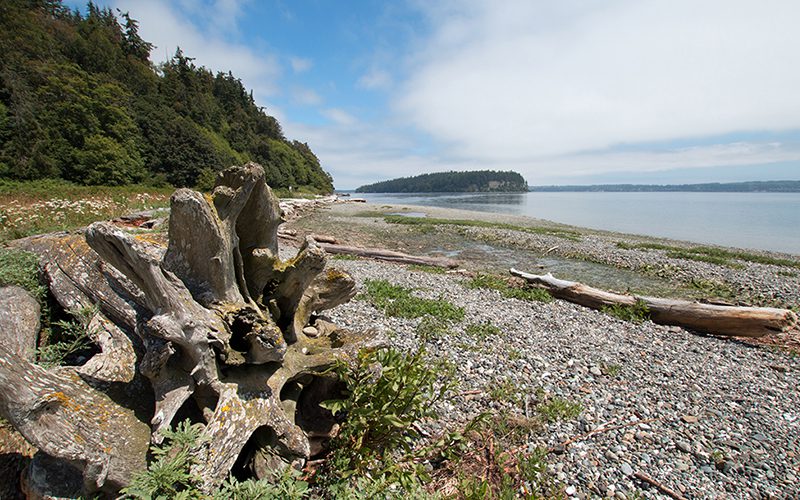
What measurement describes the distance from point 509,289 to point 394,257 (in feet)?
24.6

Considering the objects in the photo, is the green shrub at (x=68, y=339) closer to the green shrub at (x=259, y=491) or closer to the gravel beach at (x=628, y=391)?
the green shrub at (x=259, y=491)

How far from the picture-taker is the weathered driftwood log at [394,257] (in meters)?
17.7

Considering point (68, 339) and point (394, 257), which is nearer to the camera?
point (68, 339)

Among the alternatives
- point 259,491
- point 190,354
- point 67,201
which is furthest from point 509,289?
point 67,201

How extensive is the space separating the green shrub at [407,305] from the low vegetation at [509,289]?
3.39m

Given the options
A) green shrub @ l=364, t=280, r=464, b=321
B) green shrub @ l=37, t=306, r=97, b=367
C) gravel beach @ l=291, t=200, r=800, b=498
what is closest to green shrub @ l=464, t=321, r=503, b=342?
gravel beach @ l=291, t=200, r=800, b=498

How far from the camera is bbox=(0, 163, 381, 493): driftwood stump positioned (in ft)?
7.91

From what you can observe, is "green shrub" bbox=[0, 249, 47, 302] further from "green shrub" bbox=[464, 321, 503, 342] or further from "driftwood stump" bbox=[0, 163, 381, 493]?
"green shrub" bbox=[464, 321, 503, 342]

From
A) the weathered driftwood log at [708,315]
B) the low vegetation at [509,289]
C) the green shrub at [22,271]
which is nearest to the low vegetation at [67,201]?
the green shrub at [22,271]

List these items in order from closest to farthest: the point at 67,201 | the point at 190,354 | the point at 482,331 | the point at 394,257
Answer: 1. the point at 190,354
2. the point at 482,331
3. the point at 394,257
4. the point at 67,201

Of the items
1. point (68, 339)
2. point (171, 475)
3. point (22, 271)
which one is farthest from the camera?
point (22, 271)

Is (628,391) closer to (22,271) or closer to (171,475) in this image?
(171,475)

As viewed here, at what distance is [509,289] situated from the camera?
12773 millimetres

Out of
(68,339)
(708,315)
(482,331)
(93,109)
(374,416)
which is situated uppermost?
(93,109)
